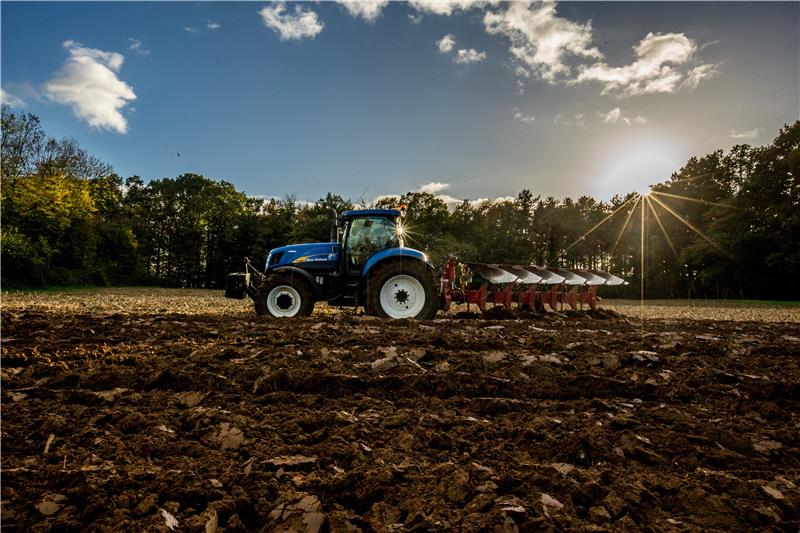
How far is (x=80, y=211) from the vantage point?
1245 inches

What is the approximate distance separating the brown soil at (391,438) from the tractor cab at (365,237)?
4420 millimetres

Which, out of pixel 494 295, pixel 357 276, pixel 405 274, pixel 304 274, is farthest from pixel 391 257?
pixel 494 295

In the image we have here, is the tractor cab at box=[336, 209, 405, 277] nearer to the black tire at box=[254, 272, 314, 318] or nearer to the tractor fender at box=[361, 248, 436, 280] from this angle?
the tractor fender at box=[361, 248, 436, 280]

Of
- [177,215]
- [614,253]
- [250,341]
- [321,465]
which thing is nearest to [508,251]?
[614,253]

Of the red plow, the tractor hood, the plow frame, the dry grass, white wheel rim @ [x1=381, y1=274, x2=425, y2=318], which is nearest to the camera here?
white wheel rim @ [x1=381, y1=274, x2=425, y2=318]

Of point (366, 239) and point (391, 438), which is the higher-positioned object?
point (366, 239)

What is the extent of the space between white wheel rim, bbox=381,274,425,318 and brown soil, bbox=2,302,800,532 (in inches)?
151

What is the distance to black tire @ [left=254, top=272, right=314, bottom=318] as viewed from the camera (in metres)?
9.49

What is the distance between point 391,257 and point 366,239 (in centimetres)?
75

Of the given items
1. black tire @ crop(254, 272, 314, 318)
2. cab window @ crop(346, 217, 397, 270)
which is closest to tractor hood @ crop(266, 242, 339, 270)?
cab window @ crop(346, 217, 397, 270)

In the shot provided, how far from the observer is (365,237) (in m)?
9.82

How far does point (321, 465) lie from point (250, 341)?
3427 mm

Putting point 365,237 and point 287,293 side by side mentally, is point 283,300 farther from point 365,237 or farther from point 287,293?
point 365,237

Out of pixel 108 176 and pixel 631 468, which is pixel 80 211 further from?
pixel 631 468
